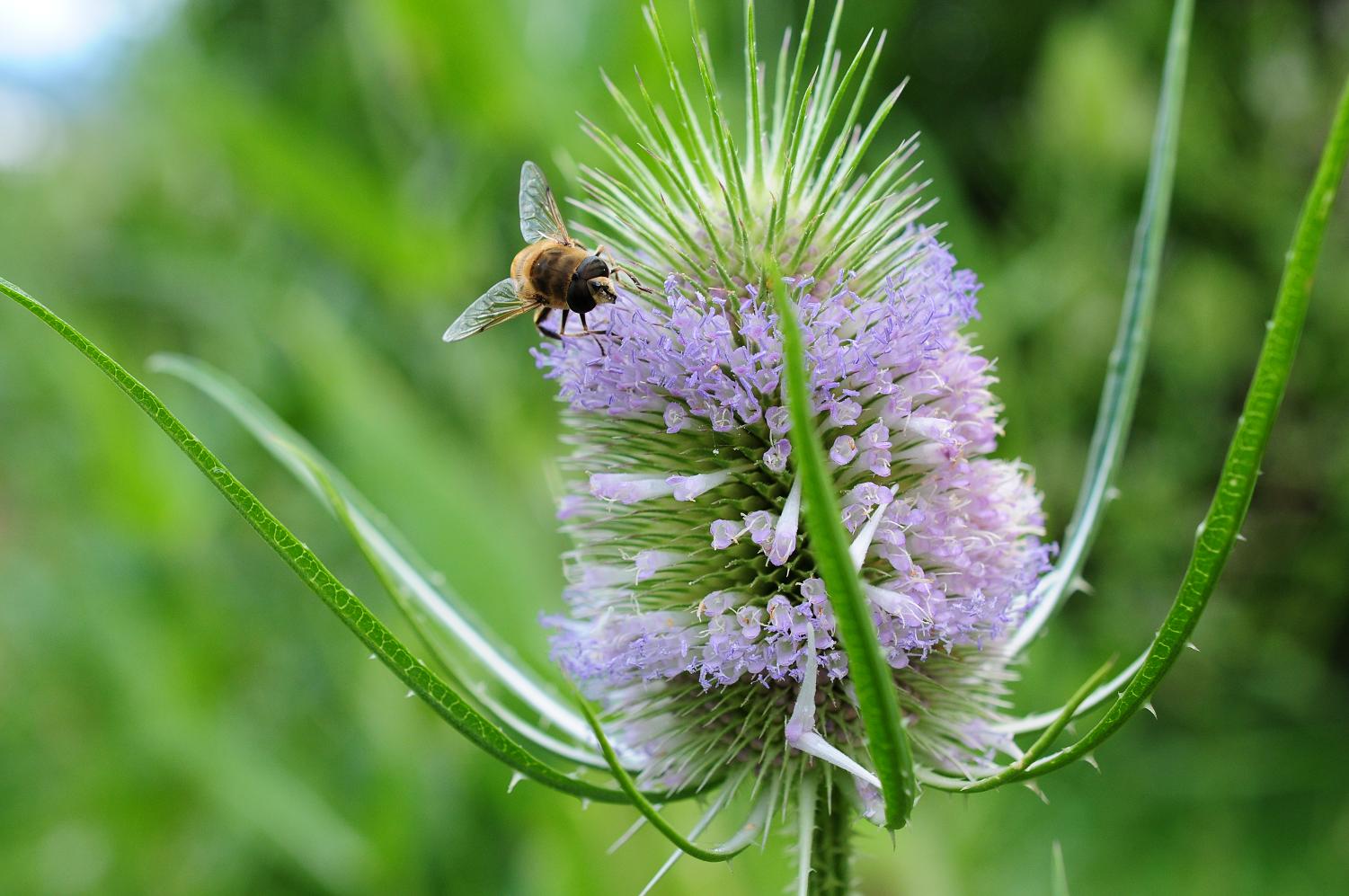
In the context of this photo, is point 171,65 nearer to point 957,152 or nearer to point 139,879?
point 139,879

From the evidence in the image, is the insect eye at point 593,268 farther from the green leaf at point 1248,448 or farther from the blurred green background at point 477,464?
the blurred green background at point 477,464

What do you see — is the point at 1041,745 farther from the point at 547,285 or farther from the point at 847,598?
the point at 547,285

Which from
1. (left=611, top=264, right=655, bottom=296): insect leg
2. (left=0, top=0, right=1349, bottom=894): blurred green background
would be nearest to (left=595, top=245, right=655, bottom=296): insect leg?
(left=611, top=264, right=655, bottom=296): insect leg

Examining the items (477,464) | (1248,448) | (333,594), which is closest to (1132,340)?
(1248,448)

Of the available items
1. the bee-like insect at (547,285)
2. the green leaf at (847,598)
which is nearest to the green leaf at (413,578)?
the bee-like insect at (547,285)

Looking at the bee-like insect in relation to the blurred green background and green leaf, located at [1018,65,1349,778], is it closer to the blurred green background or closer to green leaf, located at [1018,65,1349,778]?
green leaf, located at [1018,65,1349,778]

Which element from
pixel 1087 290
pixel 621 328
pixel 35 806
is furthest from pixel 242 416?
pixel 35 806
